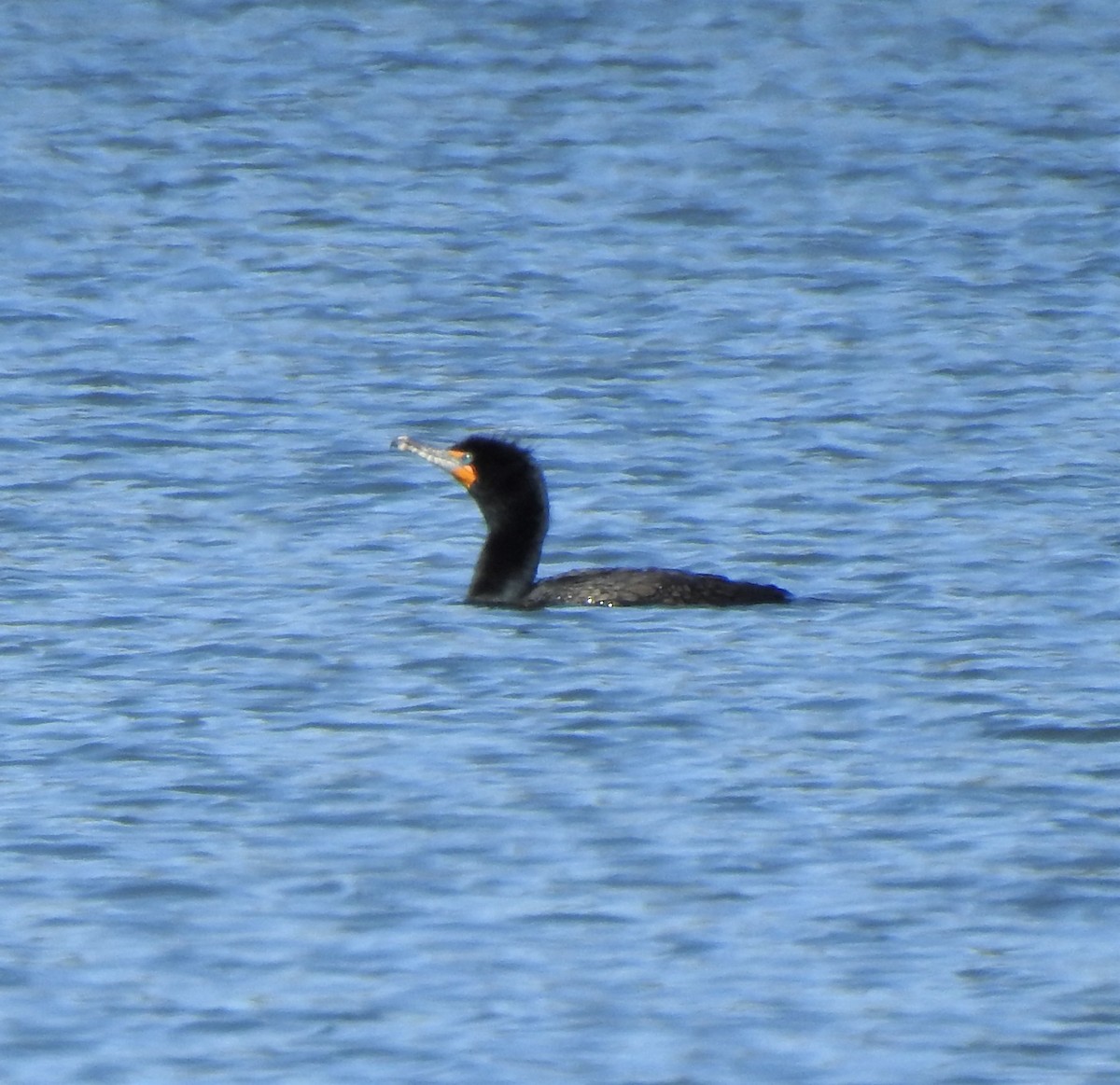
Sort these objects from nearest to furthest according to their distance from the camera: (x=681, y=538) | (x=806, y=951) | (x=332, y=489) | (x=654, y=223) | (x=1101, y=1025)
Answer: (x=1101, y=1025)
(x=806, y=951)
(x=681, y=538)
(x=332, y=489)
(x=654, y=223)

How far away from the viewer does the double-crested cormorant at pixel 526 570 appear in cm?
1316

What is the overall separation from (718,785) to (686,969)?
1928 millimetres

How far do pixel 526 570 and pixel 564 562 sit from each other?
129cm

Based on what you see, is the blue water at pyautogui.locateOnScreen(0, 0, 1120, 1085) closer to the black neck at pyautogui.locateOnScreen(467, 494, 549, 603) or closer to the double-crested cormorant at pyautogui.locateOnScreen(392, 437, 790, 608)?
the double-crested cormorant at pyautogui.locateOnScreen(392, 437, 790, 608)

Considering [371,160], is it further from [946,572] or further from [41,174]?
[946,572]

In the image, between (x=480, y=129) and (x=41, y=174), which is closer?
(x=41, y=174)

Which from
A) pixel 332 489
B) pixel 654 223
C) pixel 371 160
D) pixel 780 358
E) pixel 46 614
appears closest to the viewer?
pixel 46 614

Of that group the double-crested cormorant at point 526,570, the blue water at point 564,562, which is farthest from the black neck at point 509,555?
the blue water at point 564,562

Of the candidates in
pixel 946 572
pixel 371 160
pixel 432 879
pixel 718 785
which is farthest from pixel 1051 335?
pixel 432 879

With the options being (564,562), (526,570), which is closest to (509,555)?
(526,570)

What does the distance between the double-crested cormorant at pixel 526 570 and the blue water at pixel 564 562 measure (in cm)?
15

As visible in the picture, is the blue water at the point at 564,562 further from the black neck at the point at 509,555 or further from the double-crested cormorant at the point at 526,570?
the black neck at the point at 509,555

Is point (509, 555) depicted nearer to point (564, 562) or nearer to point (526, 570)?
point (526, 570)

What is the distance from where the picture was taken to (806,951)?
8523 millimetres
